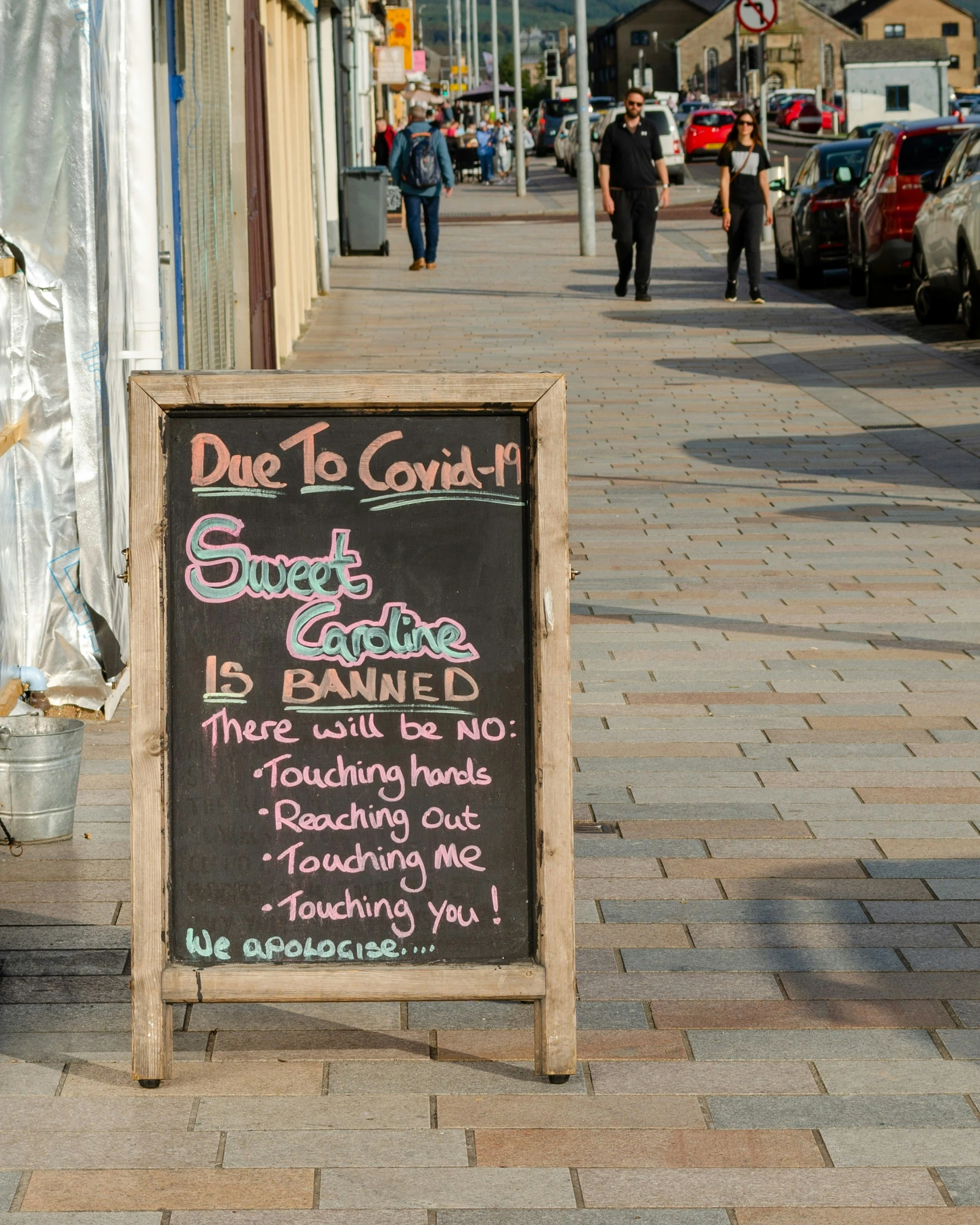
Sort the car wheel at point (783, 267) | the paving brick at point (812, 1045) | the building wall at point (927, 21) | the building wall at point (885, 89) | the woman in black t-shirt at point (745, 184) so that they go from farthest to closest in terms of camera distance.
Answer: the building wall at point (927, 21) < the building wall at point (885, 89) < the car wheel at point (783, 267) < the woman in black t-shirt at point (745, 184) < the paving brick at point (812, 1045)

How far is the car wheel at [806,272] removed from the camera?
22189 millimetres

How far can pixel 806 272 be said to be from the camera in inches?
877

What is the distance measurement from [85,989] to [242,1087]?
1.96 ft

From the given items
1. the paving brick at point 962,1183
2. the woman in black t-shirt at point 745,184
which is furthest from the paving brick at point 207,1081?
the woman in black t-shirt at point 745,184

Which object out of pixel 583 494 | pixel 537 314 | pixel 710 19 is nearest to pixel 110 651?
pixel 583 494

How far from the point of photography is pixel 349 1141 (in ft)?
11.2

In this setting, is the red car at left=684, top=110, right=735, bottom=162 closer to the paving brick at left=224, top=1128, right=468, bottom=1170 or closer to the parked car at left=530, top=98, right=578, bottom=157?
the parked car at left=530, top=98, right=578, bottom=157

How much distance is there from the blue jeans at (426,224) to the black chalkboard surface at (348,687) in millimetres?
20762

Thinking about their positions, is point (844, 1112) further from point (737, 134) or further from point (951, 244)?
point (737, 134)

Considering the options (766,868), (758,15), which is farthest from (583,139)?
(766,868)

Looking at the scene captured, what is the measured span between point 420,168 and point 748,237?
531 cm

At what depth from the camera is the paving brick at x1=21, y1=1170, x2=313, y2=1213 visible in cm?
319

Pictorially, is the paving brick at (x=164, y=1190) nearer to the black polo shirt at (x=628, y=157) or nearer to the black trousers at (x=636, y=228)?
the black polo shirt at (x=628, y=157)

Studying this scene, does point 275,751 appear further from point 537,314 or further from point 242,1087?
point 537,314
